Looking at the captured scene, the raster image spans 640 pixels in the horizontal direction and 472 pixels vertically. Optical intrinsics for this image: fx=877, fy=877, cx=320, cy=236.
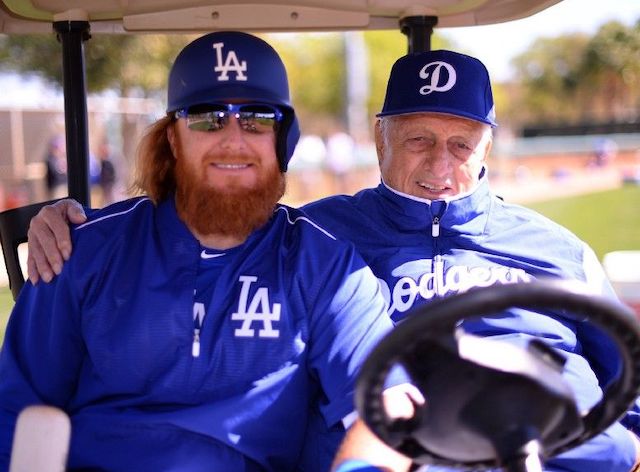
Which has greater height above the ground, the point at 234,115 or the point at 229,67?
the point at 229,67

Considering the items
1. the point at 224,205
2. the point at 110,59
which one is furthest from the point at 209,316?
the point at 110,59

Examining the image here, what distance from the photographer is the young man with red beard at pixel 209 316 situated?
76.3 inches

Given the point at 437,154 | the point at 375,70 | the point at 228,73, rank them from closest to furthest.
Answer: the point at 228,73 → the point at 437,154 → the point at 375,70

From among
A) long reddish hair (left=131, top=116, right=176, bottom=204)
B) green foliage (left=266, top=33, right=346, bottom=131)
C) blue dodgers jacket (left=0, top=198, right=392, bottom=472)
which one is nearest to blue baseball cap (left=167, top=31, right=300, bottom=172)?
long reddish hair (left=131, top=116, right=176, bottom=204)

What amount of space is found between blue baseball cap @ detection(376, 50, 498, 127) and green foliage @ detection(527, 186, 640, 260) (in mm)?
7511

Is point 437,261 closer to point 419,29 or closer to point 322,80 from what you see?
point 419,29

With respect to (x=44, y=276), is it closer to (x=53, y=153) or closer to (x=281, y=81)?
(x=281, y=81)

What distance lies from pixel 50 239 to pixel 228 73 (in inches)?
22.6

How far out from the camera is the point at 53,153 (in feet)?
41.0

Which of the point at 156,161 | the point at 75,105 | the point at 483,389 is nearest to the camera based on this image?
the point at 483,389

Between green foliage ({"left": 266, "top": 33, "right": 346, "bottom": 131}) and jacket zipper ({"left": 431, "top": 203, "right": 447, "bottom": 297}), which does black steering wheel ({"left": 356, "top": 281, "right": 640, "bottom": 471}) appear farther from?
green foliage ({"left": 266, "top": 33, "right": 346, "bottom": 131})

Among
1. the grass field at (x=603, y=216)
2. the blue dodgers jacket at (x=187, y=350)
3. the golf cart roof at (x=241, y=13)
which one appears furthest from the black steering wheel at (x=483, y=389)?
the grass field at (x=603, y=216)

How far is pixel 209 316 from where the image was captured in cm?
198

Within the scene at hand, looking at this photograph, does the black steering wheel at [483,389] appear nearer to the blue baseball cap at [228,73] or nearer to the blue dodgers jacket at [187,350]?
the blue dodgers jacket at [187,350]
